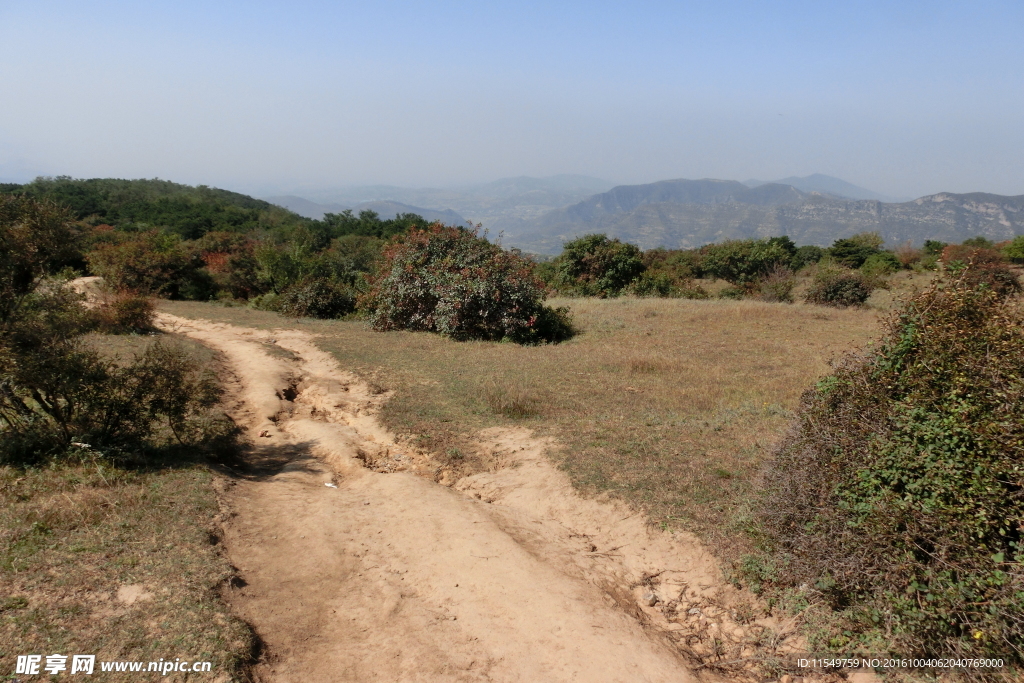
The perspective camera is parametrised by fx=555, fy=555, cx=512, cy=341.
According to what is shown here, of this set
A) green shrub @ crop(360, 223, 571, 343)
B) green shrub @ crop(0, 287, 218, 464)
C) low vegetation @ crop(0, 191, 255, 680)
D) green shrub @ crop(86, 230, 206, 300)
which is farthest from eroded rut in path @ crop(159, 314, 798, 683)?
green shrub @ crop(86, 230, 206, 300)

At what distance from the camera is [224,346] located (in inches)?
575

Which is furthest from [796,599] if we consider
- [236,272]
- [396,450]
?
[236,272]

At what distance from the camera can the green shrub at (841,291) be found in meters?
22.0

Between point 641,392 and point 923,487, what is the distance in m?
6.33

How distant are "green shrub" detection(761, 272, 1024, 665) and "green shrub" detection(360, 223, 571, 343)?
Result: 435 inches

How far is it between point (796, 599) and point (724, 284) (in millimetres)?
30489

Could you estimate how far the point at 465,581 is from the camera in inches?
187

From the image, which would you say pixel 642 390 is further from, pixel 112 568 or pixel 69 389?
pixel 69 389

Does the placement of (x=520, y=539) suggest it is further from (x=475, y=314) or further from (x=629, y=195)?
(x=629, y=195)

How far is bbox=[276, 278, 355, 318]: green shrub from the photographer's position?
21.3m

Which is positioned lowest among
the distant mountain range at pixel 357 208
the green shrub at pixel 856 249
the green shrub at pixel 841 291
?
the green shrub at pixel 841 291

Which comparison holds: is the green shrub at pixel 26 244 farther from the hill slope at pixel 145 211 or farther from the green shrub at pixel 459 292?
the hill slope at pixel 145 211

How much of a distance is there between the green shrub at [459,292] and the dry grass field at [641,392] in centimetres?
79

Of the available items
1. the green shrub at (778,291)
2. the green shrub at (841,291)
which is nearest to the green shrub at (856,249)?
the green shrub at (778,291)
